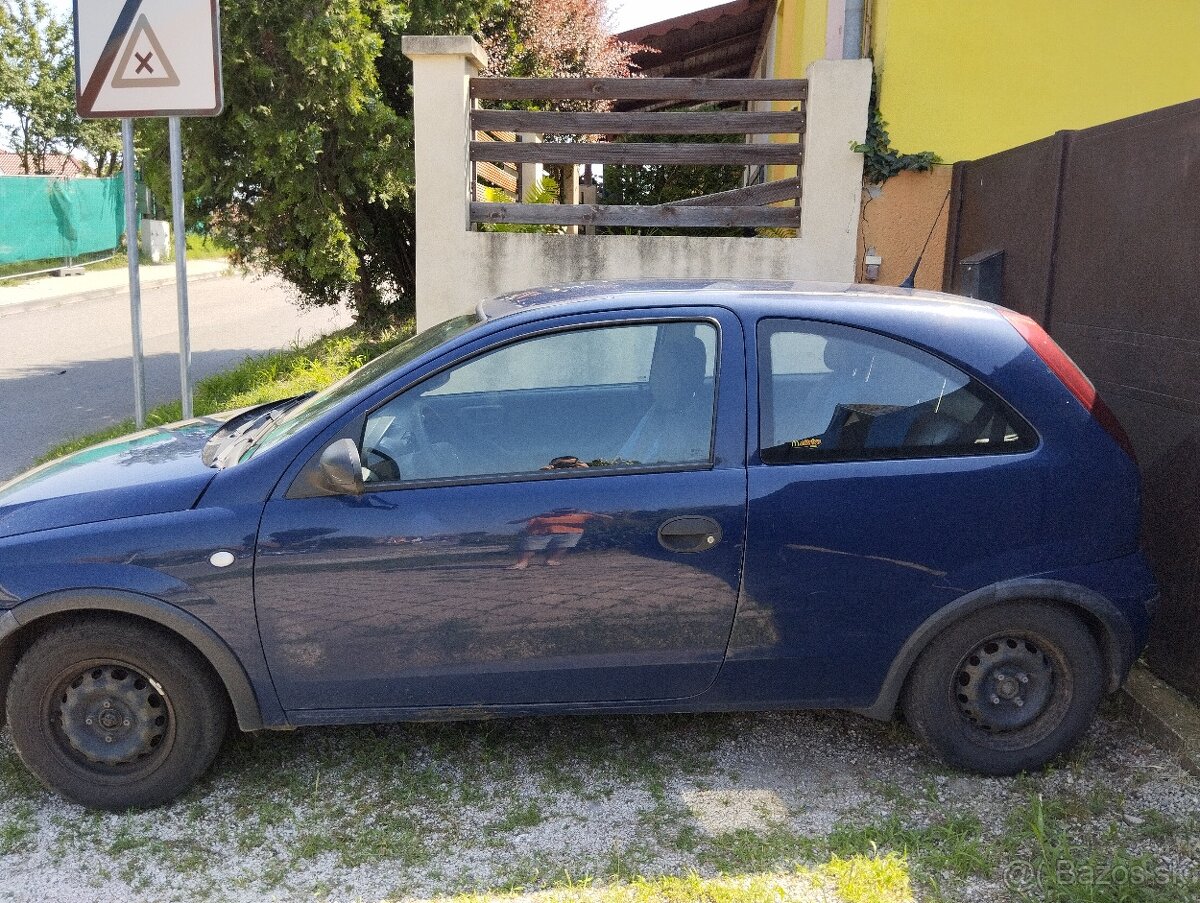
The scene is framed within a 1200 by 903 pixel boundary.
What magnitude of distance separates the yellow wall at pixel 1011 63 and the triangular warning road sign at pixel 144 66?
4755 millimetres

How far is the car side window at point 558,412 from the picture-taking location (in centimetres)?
355

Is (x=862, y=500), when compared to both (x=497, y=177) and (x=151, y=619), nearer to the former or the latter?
(x=151, y=619)

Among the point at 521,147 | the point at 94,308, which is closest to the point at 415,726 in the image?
the point at 521,147

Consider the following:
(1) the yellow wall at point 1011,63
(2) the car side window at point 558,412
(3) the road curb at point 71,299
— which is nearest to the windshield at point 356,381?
(2) the car side window at point 558,412

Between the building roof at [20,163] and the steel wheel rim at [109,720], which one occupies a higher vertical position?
the building roof at [20,163]

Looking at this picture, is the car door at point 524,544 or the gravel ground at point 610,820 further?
the car door at point 524,544

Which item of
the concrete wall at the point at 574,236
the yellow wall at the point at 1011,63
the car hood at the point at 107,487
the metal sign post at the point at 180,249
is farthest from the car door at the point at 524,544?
the yellow wall at the point at 1011,63

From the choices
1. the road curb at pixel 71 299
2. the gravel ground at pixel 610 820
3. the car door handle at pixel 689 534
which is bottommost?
the gravel ground at pixel 610 820

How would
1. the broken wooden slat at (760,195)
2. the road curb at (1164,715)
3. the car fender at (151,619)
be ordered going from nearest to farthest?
1. the car fender at (151,619)
2. the road curb at (1164,715)
3. the broken wooden slat at (760,195)

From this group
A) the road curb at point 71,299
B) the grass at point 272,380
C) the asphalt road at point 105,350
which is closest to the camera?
the grass at point 272,380

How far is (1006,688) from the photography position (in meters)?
3.72

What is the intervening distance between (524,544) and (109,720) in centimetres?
141

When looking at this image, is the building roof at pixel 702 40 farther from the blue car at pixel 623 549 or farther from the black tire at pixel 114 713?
the black tire at pixel 114 713

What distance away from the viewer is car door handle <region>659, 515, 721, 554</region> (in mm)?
3475
